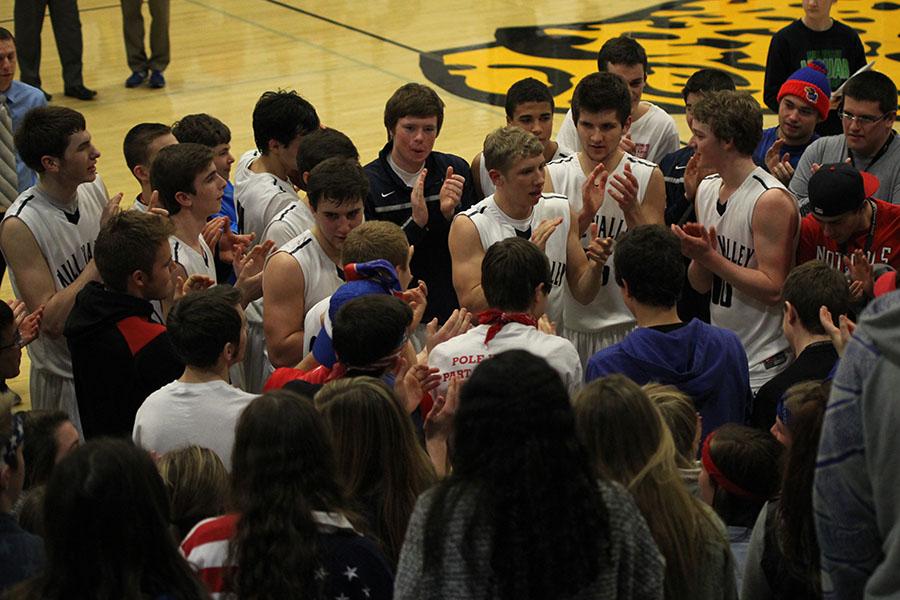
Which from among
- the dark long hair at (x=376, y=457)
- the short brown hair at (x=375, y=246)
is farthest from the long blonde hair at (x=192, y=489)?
the short brown hair at (x=375, y=246)

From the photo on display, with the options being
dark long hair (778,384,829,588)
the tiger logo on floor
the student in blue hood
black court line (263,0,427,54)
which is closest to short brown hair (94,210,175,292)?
the student in blue hood

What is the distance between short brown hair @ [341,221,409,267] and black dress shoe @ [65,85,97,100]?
7.68m

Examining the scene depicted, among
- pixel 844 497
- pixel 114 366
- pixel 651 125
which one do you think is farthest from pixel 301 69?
pixel 844 497

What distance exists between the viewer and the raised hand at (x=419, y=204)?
5281 mm

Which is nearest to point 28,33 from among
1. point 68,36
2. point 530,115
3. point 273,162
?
point 68,36

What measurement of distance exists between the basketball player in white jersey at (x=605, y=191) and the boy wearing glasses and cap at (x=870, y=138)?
730 mm

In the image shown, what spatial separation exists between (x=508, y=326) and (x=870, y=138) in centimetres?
240

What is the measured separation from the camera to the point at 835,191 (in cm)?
442

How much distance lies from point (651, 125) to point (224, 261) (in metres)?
2.51

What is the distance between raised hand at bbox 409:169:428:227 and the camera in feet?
17.3

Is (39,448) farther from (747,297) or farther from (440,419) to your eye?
(747,297)

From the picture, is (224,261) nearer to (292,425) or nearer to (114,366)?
(114,366)

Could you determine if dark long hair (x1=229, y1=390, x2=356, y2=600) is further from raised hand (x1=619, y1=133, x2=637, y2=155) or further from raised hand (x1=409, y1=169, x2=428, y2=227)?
raised hand (x1=619, y1=133, x2=637, y2=155)

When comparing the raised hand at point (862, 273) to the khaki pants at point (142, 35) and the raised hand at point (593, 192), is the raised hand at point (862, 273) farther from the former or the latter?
the khaki pants at point (142, 35)
